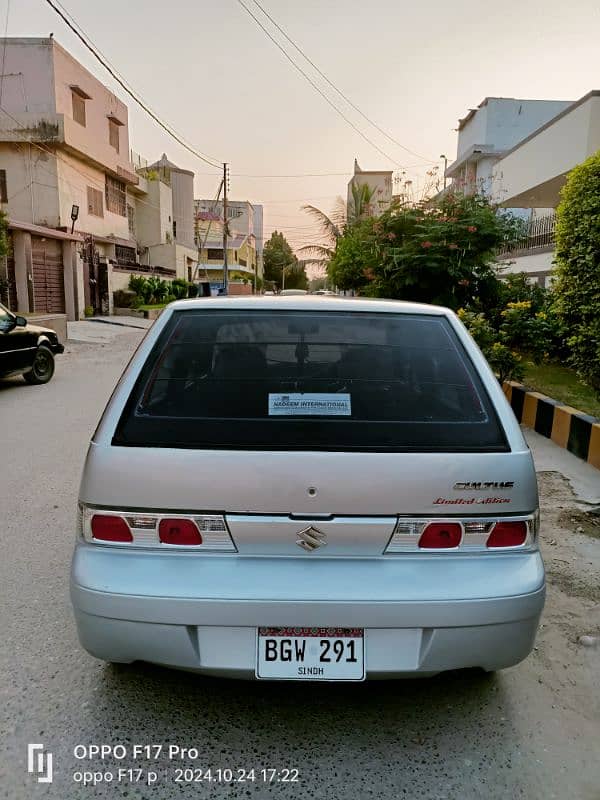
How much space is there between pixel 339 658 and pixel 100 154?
3053 centimetres

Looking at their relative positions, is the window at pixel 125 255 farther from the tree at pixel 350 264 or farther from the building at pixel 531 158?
the building at pixel 531 158

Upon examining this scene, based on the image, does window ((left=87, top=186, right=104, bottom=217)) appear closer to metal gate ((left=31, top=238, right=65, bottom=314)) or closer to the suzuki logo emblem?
metal gate ((left=31, top=238, right=65, bottom=314))

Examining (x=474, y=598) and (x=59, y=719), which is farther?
(x=59, y=719)

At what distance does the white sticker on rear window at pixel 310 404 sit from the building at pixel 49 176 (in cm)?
2006

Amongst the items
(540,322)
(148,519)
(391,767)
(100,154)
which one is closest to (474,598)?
(391,767)

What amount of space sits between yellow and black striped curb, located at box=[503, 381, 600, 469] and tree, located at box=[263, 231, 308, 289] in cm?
8719

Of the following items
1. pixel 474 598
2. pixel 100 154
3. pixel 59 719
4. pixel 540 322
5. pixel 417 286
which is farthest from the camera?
pixel 100 154

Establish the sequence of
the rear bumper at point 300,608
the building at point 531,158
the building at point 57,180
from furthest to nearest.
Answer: the building at point 57,180 → the building at point 531,158 → the rear bumper at point 300,608

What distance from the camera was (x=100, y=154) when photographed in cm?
2859

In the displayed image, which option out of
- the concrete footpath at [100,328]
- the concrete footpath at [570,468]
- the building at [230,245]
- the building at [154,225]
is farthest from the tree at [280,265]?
the concrete footpath at [570,468]

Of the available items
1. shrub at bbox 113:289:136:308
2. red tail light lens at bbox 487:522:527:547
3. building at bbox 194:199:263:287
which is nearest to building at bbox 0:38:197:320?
shrub at bbox 113:289:136:308

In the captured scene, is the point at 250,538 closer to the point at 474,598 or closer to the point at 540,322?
the point at 474,598

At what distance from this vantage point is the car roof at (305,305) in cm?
270

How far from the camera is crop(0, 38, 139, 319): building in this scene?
2153 cm
